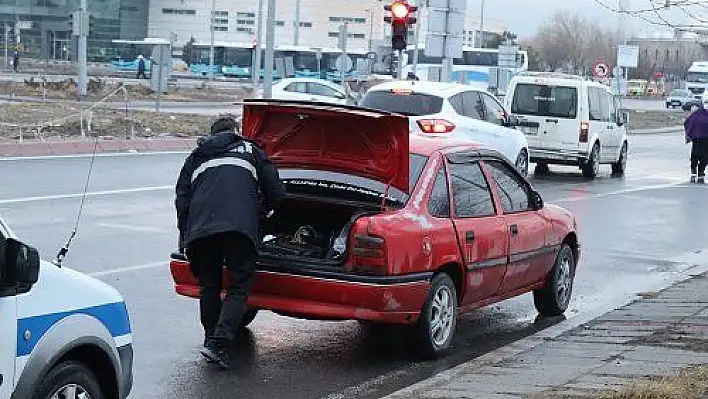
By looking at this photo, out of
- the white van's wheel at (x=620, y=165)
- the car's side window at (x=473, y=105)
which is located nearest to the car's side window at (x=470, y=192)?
the car's side window at (x=473, y=105)

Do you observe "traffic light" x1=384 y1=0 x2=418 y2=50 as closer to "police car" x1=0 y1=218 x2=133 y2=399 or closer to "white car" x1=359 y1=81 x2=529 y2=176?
"white car" x1=359 y1=81 x2=529 y2=176

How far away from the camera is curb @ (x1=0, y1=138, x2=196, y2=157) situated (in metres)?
25.5

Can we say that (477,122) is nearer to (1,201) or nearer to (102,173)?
(102,173)

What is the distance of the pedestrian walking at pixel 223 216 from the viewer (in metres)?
8.22

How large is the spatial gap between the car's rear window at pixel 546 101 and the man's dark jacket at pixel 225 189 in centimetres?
1941

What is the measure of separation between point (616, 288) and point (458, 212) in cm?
414

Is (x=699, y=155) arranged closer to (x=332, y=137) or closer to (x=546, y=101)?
(x=546, y=101)

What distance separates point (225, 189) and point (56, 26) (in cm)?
10224

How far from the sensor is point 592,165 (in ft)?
91.1

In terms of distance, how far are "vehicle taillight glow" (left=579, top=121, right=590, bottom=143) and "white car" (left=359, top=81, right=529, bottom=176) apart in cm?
485

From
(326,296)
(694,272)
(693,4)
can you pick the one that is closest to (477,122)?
(694,272)

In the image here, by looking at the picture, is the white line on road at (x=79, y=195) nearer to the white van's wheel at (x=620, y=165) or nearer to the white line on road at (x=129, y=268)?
the white line on road at (x=129, y=268)

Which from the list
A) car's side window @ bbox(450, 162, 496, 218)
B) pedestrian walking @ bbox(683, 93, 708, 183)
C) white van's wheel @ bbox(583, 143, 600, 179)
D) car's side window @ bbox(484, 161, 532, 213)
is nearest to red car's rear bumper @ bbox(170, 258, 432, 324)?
car's side window @ bbox(450, 162, 496, 218)

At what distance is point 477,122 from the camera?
22062 mm
